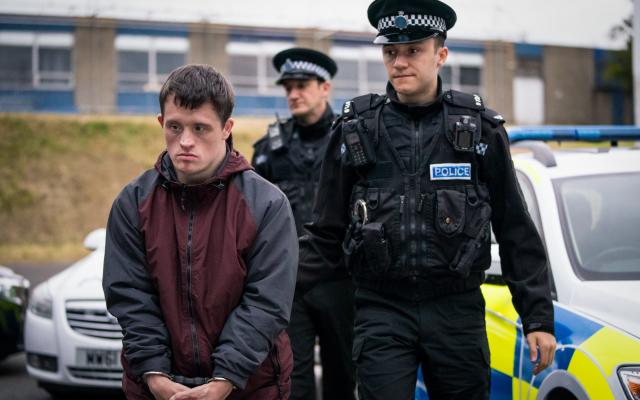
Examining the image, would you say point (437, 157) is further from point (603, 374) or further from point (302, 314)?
point (302, 314)

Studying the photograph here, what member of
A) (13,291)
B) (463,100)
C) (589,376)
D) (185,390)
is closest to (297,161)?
(463,100)

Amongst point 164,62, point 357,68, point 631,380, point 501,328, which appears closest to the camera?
point 631,380

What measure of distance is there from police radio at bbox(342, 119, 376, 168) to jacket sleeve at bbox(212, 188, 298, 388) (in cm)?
66

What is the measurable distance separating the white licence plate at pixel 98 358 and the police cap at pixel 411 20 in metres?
3.84

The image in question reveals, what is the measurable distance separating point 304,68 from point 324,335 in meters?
1.82

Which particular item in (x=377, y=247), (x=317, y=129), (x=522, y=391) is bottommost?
(x=522, y=391)

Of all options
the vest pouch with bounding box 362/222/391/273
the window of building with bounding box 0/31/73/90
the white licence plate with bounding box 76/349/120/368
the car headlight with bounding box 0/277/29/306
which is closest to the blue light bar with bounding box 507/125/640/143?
the vest pouch with bounding box 362/222/391/273

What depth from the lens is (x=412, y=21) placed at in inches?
140

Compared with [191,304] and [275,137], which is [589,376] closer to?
[191,304]

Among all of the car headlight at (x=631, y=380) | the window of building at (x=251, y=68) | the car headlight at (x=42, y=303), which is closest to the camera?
the car headlight at (x=631, y=380)

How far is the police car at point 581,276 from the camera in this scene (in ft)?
10.8

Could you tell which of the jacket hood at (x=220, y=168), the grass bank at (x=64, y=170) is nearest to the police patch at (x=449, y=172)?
the jacket hood at (x=220, y=168)

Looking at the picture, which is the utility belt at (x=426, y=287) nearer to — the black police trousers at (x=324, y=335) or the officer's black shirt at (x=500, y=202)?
the officer's black shirt at (x=500, y=202)

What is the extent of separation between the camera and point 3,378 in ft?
25.0
